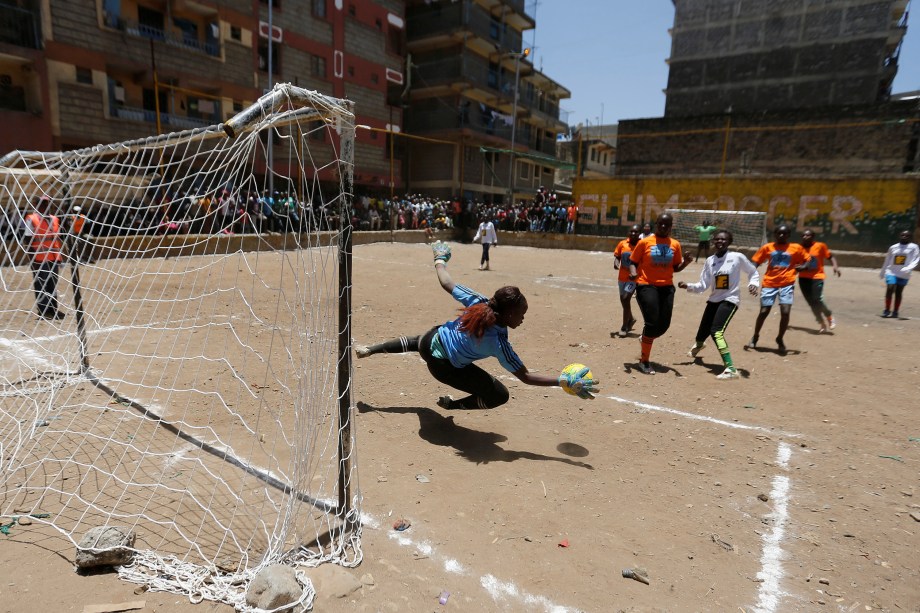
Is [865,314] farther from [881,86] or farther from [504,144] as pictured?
[881,86]

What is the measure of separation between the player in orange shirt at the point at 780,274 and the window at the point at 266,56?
25757 millimetres

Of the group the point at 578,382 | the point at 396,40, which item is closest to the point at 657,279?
the point at 578,382

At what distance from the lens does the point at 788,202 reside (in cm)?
1984

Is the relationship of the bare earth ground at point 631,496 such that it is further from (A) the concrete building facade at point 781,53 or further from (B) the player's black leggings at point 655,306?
(A) the concrete building facade at point 781,53

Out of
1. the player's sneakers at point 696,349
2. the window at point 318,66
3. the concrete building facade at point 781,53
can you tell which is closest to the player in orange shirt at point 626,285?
the player's sneakers at point 696,349

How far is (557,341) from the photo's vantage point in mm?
7105

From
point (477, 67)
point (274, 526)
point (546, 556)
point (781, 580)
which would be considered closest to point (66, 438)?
point (274, 526)

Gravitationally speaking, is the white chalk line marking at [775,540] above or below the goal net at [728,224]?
below

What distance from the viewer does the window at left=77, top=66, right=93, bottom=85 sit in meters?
18.9

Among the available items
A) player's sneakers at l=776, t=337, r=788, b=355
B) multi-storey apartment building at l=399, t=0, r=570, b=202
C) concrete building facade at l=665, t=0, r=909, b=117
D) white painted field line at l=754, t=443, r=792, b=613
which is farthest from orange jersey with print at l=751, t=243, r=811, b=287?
concrete building facade at l=665, t=0, r=909, b=117

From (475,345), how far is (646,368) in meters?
3.09

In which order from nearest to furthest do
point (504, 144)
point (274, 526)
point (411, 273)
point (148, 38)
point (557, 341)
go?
point (274, 526) < point (557, 341) < point (411, 273) < point (148, 38) < point (504, 144)

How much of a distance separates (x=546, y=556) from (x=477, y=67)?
36342mm

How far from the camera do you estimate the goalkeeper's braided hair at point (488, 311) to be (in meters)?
3.57
